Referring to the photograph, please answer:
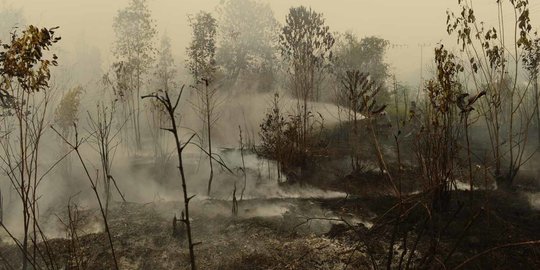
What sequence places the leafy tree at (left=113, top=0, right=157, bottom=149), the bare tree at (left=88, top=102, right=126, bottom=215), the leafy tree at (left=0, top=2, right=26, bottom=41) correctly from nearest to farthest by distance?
the bare tree at (left=88, top=102, right=126, bottom=215)
the leafy tree at (left=113, top=0, right=157, bottom=149)
the leafy tree at (left=0, top=2, right=26, bottom=41)

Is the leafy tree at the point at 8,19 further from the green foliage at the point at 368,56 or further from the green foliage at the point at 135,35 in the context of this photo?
the green foliage at the point at 368,56

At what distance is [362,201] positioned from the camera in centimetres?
739

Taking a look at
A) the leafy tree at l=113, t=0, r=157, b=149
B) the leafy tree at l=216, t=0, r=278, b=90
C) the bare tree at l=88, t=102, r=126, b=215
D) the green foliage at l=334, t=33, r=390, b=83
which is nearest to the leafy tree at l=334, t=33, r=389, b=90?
the green foliage at l=334, t=33, r=390, b=83

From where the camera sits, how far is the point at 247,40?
27.5 metres

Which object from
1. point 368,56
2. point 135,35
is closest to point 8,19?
point 135,35

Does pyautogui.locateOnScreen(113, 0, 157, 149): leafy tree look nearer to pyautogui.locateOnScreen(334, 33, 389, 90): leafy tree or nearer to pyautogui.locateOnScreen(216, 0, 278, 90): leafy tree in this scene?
pyautogui.locateOnScreen(216, 0, 278, 90): leafy tree

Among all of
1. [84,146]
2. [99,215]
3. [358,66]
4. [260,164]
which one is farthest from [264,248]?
[358,66]

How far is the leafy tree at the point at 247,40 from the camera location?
2591 centimetres

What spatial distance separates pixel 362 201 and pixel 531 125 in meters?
10.2

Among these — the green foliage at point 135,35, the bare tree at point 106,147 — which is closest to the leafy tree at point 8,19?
the green foliage at point 135,35

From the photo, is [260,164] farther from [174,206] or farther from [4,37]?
[4,37]

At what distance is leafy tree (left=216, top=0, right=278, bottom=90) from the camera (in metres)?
25.9

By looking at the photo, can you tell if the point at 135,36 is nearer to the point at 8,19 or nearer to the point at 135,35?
the point at 135,35

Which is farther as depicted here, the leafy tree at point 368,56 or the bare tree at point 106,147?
the leafy tree at point 368,56
